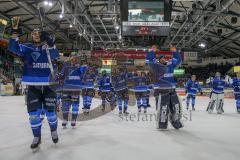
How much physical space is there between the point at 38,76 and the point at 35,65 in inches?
7.3

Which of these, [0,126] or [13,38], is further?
[0,126]

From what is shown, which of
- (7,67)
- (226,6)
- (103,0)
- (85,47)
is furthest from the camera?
(85,47)

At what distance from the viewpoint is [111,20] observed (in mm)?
21938

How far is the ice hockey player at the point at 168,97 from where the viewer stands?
7523 millimetres

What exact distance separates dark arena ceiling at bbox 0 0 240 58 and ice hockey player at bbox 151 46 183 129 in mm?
5123

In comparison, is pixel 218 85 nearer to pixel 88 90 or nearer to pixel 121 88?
pixel 121 88

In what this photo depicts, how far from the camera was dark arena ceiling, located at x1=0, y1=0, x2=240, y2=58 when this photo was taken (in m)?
16.5

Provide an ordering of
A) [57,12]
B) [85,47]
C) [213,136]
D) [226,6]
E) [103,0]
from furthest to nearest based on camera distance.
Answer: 1. [85,47]
2. [57,12]
3. [103,0]
4. [226,6]
5. [213,136]

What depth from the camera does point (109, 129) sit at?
7.70 metres

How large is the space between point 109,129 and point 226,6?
1027 centimetres

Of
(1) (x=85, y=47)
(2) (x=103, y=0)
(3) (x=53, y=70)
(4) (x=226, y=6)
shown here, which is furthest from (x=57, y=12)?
(3) (x=53, y=70)

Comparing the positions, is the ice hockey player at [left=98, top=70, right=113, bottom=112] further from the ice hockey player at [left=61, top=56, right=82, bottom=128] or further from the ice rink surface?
the ice rink surface

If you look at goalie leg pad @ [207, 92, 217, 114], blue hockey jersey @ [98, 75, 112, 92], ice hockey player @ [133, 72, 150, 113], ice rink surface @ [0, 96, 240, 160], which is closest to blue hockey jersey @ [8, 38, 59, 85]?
ice rink surface @ [0, 96, 240, 160]

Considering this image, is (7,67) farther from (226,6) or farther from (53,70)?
(53,70)
